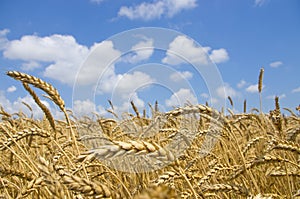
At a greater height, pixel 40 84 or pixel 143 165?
pixel 40 84

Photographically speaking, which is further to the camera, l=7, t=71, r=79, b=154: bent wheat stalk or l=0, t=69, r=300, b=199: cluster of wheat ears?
l=7, t=71, r=79, b=154: bent wheat stalk

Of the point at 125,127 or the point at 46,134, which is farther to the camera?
the point at 125,127

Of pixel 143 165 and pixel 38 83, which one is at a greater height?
pixel 38 83

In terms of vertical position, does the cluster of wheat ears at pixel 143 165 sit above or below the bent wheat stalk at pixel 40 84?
below

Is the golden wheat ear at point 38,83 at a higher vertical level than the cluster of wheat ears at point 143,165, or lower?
higher

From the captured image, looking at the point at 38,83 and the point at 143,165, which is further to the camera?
the point at 143,165

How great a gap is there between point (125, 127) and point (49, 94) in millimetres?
3212

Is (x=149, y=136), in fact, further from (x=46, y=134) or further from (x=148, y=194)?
(x=148, y=194)

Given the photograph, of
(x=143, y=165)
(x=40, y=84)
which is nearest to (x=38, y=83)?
(x=40, y=84)

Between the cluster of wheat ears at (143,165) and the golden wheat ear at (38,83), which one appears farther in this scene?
the golden wheat ear at (38,83)

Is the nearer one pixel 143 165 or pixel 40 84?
pixel 40 84

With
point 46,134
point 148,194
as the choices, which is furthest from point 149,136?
point 148,194

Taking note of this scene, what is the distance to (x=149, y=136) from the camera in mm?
3986

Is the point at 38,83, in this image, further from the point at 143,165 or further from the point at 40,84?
the point at 143,165
